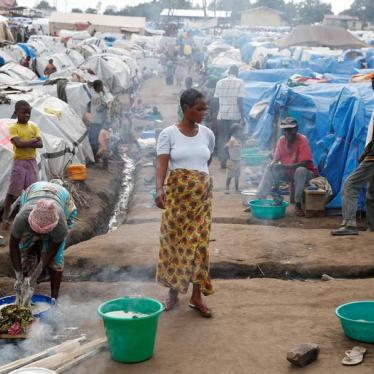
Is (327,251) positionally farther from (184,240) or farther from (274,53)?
(274,53)

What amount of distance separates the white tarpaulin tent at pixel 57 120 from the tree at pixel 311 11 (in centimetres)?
4813

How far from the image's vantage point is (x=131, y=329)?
4031 millimetres

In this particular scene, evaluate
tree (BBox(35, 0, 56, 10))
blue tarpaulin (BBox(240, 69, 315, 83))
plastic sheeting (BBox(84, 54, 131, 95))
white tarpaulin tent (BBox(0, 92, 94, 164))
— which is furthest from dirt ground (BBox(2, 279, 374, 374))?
tree (BBox(35, 0, 56, 10))

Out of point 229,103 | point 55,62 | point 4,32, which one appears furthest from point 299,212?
point 4,32

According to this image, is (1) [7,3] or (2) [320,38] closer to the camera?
(2) [320,38]

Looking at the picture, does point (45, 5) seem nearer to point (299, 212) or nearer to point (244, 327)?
point (299, 212)

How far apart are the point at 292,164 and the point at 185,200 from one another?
4.28 m

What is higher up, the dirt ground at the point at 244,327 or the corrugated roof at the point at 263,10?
the corrugated roof at the point at 263,10

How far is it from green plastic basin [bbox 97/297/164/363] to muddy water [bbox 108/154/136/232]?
17.6ft

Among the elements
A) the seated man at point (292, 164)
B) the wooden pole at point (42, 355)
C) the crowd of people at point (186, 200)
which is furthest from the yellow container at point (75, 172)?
the wooden pole at point (42, 355)

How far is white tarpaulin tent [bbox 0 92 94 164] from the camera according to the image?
10.6m

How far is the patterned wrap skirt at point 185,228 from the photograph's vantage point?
4738mm

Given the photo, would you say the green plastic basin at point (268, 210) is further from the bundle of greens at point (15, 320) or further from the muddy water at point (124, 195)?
the bundle of greens at point (15, 320)

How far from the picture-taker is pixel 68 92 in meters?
13.2
